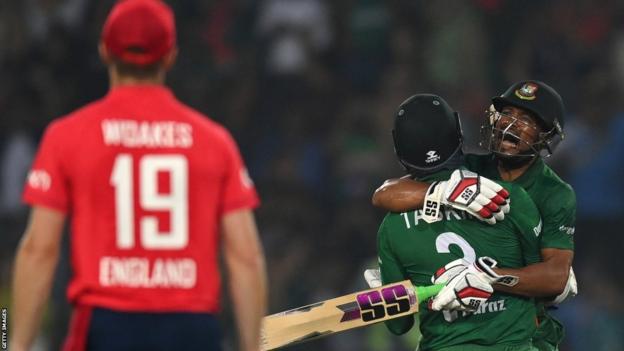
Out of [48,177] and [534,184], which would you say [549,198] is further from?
[48,177]

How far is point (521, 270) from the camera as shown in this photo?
4.47 m

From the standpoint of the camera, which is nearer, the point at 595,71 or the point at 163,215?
the point at 163,215

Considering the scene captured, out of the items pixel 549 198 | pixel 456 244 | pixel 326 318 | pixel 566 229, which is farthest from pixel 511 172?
pixel 326 318

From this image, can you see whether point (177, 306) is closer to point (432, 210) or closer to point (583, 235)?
point (432, 210)

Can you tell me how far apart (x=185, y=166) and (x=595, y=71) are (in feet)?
20.3

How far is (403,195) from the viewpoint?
15.0 feet

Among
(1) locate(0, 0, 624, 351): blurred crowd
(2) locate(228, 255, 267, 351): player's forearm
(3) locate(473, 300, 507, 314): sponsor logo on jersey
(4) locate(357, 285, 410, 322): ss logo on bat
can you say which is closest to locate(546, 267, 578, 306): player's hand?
(3) locate(473, 300, 507, 314): sponsor logo on jersey

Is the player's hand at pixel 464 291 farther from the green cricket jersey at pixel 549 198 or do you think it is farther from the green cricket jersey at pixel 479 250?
the green cricket jersey at pixel 549 198

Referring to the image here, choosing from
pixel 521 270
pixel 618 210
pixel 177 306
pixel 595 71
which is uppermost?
pixel 177 306

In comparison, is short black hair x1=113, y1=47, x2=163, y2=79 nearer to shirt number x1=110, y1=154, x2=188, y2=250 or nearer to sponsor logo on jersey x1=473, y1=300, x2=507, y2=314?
shirt number x1=110, y1=154, x2=188, y2=250

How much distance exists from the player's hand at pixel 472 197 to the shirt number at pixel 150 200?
1.28m

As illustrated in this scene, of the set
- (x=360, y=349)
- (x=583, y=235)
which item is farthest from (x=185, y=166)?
(x=583, y=235)

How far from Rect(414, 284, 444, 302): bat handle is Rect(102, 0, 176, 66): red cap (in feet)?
4.91

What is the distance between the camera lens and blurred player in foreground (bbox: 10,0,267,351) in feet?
10.9
